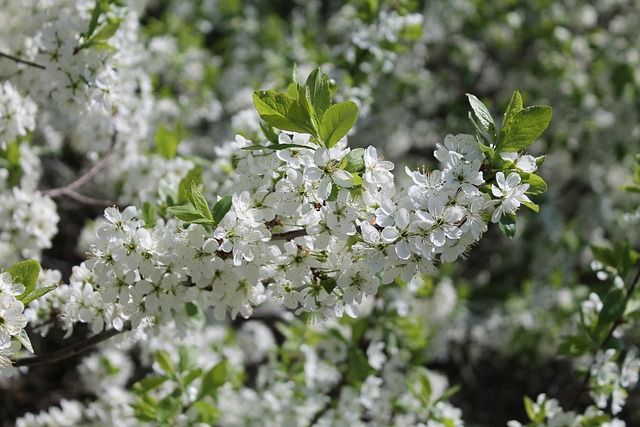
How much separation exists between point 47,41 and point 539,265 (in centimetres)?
526

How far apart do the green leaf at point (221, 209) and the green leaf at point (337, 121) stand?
37 centimetres

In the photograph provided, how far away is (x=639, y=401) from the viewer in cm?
612

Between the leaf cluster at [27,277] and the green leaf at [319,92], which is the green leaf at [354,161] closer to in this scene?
the green leaf at [319,92]

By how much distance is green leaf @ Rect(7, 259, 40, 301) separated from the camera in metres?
2.09

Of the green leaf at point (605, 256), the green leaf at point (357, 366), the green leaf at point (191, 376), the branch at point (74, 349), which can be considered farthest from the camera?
the green leaf at point (357, 366)

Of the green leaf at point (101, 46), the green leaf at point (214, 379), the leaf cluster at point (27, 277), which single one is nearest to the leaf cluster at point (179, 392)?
the green leaf at point (214, 379)

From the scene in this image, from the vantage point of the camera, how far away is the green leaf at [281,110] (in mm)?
2025

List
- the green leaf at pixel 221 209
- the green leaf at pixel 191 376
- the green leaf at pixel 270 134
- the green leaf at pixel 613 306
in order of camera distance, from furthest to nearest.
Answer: the green leaf at pixel 191 376 < the green leaf at pixel 613 306 < the green leaf at pixel 270 134 < the green leaf at pixel 221 209

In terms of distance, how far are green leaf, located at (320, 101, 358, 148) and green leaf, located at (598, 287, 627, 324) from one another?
1676 millimetres

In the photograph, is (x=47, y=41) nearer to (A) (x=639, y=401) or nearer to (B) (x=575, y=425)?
(B) (x=575, y=425)

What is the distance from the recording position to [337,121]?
200 centimetres

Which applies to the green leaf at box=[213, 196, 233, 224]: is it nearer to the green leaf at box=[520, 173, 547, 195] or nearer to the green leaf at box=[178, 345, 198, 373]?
the green leaf at box=[520, 173, 547, 195]

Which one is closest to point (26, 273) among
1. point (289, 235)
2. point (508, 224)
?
point (289, 235)

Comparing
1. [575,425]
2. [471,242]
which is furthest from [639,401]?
[471,242]
